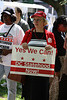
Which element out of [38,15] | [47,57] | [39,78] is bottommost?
[39,78]

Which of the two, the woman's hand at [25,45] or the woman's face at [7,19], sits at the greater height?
the woman's face at [7,19]

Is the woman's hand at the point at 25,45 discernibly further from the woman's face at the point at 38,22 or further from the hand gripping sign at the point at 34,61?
the woman's face at the point at 38,22

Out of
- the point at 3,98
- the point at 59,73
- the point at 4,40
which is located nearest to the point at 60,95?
the point at 59,73

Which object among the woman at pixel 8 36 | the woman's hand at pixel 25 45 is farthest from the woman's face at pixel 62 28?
the woman's hand at pixel 25 45

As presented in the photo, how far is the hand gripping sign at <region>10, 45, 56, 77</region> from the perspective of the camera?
15.5 ft

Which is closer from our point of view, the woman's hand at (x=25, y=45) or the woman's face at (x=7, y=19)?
the woman's hand at (x=25, y=45)

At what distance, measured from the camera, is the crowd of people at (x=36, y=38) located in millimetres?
4816

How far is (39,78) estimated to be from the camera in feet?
15.7

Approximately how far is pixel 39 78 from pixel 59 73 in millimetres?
804

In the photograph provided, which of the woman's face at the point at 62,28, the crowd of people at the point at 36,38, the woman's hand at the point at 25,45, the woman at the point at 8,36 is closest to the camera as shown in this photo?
the woman's hand at the point at 25,45

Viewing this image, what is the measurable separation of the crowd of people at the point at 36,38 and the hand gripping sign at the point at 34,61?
0.08m

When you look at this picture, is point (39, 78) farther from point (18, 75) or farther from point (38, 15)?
point (38, 15)

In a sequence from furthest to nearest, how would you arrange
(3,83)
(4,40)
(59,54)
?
1. (3,83)
2. (59,54)
3. (4,40)

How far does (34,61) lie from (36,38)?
0.34 meters
